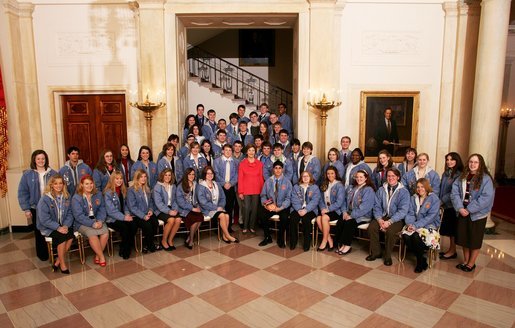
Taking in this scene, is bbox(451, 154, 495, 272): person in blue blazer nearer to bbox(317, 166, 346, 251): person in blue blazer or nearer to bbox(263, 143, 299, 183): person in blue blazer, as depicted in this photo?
bbox(317, 166, 346, 251): person in blue blazer

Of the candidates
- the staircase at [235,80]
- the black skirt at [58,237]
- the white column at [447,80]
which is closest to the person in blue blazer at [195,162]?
the black skirt at [58,237]

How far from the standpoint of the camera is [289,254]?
5723 millimetres

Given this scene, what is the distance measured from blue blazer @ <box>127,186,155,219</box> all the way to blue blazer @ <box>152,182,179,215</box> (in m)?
0.17

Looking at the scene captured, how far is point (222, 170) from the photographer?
675 cm

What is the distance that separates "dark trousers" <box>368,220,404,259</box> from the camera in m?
5.30

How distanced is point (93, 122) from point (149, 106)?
1.58 m

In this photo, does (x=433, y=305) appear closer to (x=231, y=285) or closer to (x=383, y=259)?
(x=383, y=259)

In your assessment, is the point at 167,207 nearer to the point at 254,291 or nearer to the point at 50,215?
the point at 50,215

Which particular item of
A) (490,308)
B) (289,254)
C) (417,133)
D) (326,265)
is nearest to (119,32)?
(289,254)

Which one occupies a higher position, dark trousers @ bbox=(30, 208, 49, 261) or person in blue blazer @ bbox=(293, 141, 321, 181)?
person in blue blazer @ bbox=(293, 141, 321, 181)

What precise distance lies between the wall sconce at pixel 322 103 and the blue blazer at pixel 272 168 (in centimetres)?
103

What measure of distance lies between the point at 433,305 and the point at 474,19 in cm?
592

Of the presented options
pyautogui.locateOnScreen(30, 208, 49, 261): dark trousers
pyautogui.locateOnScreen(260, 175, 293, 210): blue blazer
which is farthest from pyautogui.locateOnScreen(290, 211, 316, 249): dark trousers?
pyautogui.locateOnScreen(30, 208, 49, 261): dark trousers

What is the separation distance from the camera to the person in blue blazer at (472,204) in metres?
4.96
